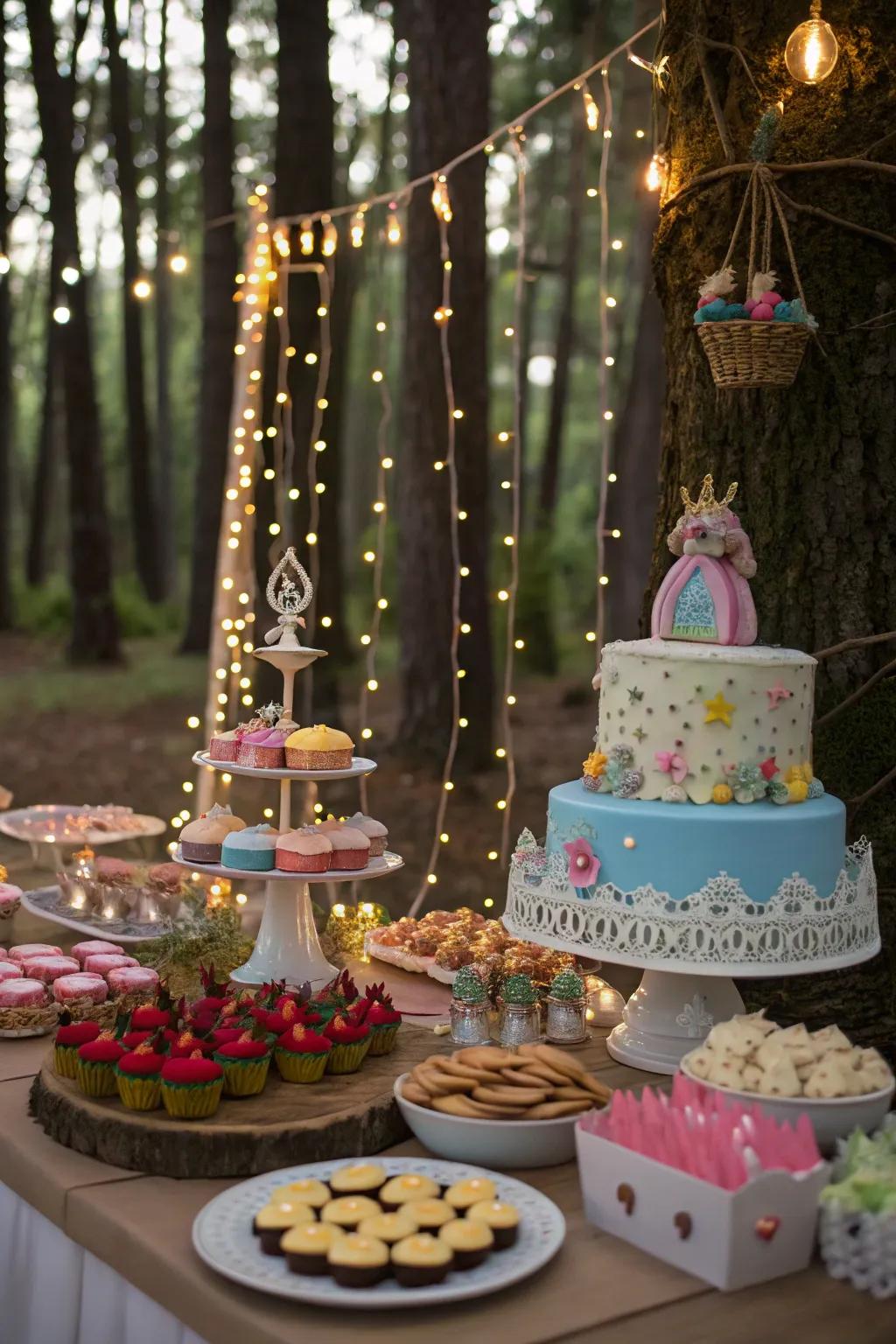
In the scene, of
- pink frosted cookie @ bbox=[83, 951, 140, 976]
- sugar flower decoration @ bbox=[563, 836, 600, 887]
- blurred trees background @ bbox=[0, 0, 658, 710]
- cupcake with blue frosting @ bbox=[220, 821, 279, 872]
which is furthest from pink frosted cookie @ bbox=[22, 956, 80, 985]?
blurred trees background @ bbox=[0, 0, 658, 710]

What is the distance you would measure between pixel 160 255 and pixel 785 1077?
20.3 meters

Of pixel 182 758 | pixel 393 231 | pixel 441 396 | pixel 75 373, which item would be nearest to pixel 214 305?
pixel 75 373

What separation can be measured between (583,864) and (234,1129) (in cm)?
83

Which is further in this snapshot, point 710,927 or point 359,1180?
point 710,927

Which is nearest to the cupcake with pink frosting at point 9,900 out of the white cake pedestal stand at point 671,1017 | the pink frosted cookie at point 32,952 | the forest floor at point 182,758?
the pink frosted cookie at point 32,952

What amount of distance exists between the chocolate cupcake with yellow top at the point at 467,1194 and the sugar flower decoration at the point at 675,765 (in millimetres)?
941

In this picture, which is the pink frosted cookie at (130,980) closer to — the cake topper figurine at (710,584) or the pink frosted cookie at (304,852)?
the pink frosted cookie at (304,852)

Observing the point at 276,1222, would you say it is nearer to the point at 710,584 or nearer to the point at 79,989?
the point at 79,989

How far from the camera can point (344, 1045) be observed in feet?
9.04

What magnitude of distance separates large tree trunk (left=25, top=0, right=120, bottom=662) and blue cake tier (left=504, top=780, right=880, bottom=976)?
10420mm

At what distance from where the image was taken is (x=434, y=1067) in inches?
103

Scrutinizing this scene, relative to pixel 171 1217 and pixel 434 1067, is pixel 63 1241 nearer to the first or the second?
pixel 171 1217

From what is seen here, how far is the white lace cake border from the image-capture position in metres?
2.72

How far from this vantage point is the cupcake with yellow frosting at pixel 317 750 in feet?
10.6
